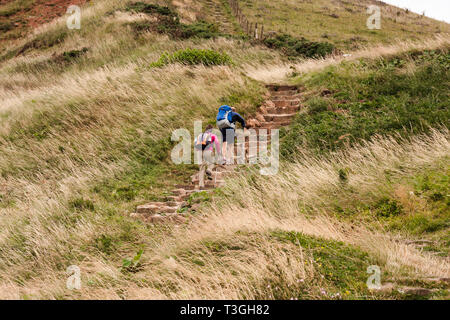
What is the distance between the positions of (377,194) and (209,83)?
27.2 feet

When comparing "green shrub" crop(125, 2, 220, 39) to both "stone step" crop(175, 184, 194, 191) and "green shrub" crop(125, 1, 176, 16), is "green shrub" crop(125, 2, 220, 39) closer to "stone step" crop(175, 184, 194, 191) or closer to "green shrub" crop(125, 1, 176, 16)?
"green shrub" crop(125, 1, 176, 16)

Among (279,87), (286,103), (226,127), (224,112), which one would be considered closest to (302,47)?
(279,87)

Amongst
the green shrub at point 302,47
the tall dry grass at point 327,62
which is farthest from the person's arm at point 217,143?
the green shrub at point 302,47

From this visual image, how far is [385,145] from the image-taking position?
8586mm

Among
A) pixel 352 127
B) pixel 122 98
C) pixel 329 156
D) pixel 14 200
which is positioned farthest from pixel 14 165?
pixel 352 127

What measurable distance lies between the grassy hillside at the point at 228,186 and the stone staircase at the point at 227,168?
370mm

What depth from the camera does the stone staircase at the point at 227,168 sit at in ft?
25.2

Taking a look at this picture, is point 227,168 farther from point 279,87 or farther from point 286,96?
point 279,87

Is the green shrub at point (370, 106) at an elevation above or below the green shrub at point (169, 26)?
below

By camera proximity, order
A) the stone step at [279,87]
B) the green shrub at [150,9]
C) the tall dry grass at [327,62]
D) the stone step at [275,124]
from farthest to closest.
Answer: the green shrub at [150,9] < the stone step at [279,87] < the tall dry grass at [327,62] < the stone step at [275,124]

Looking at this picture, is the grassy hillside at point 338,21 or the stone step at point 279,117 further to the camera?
the grassy hillside at point 338,21

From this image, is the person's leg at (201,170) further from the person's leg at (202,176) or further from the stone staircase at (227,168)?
the stone staircase at (227,168)

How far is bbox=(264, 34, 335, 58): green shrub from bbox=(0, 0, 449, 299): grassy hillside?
3.02m
